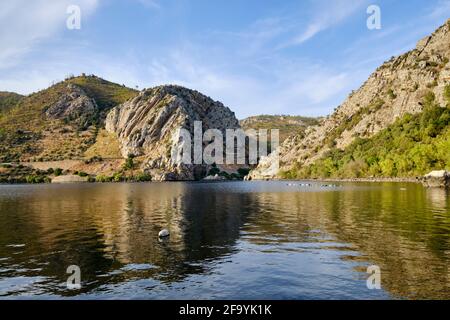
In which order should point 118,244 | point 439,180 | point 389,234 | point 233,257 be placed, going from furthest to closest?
point 439,180 < point 389,234 < point 118,244 < point 233,257

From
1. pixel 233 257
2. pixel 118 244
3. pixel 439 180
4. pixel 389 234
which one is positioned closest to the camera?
pixel 233 257

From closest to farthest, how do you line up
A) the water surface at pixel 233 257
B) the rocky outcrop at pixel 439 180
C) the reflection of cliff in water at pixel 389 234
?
the water surface at pixel 233 257 → the reflection of cliff in water at pixel 389 234 → the rocky outcrop at pixel 439 180

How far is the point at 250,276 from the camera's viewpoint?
2748 centimetres

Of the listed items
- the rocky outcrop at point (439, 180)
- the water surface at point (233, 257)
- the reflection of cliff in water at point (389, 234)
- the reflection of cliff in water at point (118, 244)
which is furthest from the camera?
the rocky outcrop at point (439, 180)

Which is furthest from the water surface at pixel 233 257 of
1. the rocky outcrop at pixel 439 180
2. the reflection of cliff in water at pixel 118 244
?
the rocky outcrop at pixel 439 180

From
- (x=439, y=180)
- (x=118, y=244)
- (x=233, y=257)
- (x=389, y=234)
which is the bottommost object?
(x=233, y=257)

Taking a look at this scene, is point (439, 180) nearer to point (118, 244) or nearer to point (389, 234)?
point (389, 234)

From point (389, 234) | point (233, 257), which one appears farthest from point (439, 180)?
point (233, 257)

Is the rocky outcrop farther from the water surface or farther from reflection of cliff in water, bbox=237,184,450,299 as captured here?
the water surface

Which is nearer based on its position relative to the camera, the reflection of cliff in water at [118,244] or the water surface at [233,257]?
the water surface at [233,257]

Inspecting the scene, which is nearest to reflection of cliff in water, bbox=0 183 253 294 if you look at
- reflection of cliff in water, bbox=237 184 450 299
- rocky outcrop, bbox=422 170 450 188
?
reflection of cliff in water, bbox=237 184 450 299

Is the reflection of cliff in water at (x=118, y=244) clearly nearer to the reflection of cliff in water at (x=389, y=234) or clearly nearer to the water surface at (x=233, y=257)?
the water surface at (x=233, y=257)

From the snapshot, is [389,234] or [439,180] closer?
[389,234]
